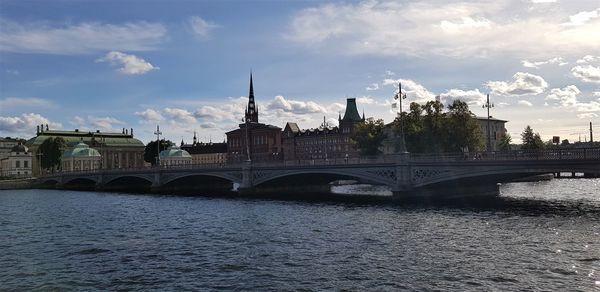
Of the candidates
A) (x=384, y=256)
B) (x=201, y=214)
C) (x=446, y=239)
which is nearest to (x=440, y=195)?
(x=201, y=214)

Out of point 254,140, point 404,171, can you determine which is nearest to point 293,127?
point 254,140

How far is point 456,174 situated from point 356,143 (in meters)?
50.4

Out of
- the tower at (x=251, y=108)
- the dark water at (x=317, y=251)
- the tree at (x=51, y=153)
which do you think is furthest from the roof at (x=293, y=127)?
the dark water at (x=317, y=251)

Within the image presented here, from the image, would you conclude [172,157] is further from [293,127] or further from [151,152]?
[293,127]

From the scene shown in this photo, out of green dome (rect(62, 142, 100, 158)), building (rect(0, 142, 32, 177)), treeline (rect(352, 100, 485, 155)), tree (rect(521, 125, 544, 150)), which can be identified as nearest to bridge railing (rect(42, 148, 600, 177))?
treeline (rect(352, 100, 485, 155))

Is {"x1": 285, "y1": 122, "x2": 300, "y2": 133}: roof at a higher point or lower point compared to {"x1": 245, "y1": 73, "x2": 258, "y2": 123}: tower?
lower

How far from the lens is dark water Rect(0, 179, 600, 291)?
2203 cm

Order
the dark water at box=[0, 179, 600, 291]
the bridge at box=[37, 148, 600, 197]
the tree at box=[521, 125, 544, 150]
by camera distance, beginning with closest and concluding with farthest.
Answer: the dark water at box=[0, 179, 600, 291]
the bridge at box=[37, 148, 600, 197]
the tree at box=[521, 125, 544, 150]

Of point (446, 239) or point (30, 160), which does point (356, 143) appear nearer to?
point (446, 239)

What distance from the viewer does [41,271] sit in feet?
83.1

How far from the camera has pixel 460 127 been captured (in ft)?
262

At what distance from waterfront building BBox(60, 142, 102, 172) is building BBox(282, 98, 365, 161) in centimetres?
6111

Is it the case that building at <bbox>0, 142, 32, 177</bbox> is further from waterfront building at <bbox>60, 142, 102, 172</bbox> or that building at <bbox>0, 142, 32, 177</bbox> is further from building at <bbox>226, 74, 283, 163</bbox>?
building at <bbox>226, 74, 283, 163</bbox>

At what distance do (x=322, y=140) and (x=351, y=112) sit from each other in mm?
15048
